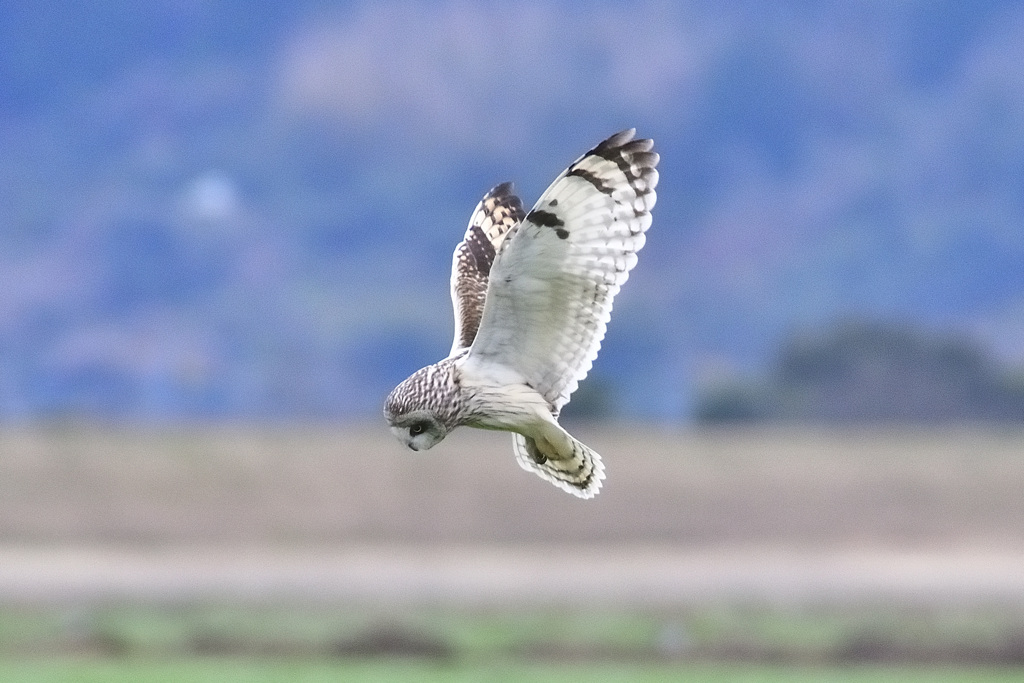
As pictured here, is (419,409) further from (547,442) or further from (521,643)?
(521,643)

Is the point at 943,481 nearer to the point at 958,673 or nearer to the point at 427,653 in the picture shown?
the point at 958,673

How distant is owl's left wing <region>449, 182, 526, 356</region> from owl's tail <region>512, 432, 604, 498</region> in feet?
0.86

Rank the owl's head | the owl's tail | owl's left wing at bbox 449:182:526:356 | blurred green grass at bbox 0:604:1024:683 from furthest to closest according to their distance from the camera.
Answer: blurred green grass at bbox 0:604:1024:683 → owl's left wing at bbox 449:182:526:356 → the owl's tail → the owl's head

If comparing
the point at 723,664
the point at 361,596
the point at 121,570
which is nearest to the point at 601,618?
the point at 723,664

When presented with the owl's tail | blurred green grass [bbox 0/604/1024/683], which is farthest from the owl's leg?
blurred green grass [bbox 0/604/1024/683]

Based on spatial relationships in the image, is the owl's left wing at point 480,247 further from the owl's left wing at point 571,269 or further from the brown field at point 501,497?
the brown field at point 501,497

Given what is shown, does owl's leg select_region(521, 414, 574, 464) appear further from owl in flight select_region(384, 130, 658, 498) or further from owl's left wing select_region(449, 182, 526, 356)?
owl's left wing select_region(449, 182, 526, 356)

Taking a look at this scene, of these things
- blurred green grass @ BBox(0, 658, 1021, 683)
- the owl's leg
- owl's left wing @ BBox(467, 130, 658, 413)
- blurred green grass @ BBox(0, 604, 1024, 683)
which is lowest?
the owl's leg

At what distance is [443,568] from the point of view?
685 inches

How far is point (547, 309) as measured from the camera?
3062 mm

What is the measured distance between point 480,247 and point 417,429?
31.4 inches

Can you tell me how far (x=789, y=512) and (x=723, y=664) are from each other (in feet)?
11.7

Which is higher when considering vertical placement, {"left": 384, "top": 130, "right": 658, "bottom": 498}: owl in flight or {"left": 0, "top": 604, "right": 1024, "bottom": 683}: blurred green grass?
{"left": 0, "top": 604, "right": 1024, "bottom": 683}: blurred green grass

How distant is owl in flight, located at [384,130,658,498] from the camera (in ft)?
9.73
